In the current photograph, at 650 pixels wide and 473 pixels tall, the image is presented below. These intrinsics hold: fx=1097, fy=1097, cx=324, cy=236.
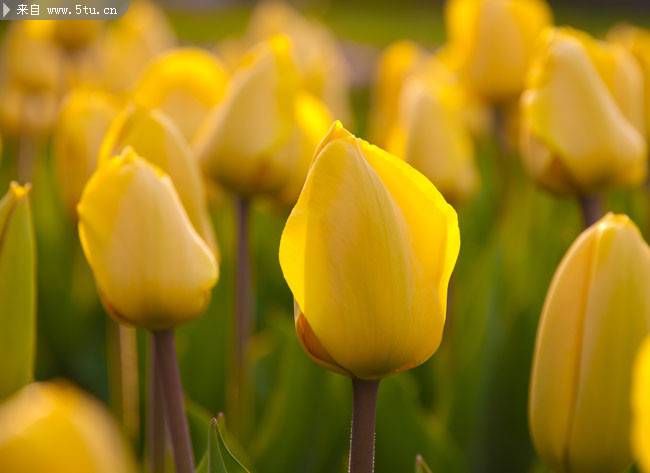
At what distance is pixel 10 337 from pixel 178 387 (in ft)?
0.46

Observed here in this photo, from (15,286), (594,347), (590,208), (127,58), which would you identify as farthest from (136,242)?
(127,58)

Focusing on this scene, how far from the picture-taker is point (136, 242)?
31.9 inches

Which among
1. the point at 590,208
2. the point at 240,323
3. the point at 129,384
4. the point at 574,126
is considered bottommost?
the point at 129,384

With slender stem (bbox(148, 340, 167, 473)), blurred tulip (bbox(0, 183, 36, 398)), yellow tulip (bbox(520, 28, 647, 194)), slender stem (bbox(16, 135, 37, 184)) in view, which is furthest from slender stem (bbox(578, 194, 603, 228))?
slender stem (bbox(16, 135, 37, 184))

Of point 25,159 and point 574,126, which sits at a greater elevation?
point 574,126

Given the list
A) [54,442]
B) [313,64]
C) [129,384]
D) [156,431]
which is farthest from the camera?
[313,64]

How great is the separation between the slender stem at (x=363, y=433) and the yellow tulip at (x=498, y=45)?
3.56ft

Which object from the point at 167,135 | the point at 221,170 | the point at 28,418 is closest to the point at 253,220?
the point at 221,170

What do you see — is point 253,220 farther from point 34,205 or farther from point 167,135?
point 167,135

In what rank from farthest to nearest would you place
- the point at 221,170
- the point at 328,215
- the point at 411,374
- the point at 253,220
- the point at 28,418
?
1. the point at 253,220
2. the point at 411,374
3. the point at 221,170
4. the point at 328,215
5. the point at 28,418

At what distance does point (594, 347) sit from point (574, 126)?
0.45m

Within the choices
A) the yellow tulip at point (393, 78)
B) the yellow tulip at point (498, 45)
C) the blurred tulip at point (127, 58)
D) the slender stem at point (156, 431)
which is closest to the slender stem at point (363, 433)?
the slender stem at point (156, 431)

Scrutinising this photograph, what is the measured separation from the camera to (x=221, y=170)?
3.89 feet

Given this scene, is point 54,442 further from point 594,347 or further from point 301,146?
point 301,146
